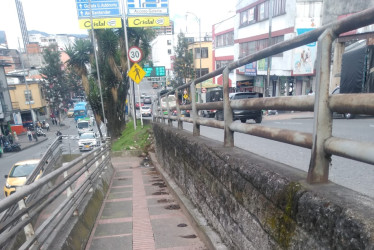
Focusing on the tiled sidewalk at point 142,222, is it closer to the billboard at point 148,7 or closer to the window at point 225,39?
the billboard at point 148,7

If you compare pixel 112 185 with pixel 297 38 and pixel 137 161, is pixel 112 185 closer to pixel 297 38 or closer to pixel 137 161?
pixel 137 161

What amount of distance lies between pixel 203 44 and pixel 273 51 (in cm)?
4515

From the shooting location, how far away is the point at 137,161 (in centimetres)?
1002

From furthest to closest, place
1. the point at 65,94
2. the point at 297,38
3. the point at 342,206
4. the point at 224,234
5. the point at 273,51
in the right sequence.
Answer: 1. the point at 65,94
2. the point at 224,234
3. the point at 273,51
4. the point at 297,38
5. the point at 342,206

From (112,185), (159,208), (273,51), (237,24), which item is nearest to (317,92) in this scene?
(273,51)

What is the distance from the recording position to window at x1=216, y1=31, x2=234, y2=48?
30531mm

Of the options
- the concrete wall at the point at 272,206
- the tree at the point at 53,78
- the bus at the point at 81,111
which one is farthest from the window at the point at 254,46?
the tree at the point at 53,78

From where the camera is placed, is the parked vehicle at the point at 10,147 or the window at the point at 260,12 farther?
the parked vehicle at the point at 10,147

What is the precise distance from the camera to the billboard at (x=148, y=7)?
1514 cm

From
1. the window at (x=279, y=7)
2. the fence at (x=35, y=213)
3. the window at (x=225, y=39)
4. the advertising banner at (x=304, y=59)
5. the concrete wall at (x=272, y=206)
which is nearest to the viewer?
the concrete wall at (x=272, y=206)

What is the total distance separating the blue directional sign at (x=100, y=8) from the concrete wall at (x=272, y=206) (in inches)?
559

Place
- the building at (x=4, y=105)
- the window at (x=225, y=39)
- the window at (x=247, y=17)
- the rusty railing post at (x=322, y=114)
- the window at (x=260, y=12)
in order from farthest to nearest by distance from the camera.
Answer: the building at (x=4, y=105), the window at (x=225, y=39), the window at (x=247, y=17), the window at (x=260, y=12), the rusty railing post at (x=322, y=114)

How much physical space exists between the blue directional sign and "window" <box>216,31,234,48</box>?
17.9 metres

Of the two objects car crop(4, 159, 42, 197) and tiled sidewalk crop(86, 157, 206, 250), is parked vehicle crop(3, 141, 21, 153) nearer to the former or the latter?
car crop(4, 159, 42, 197)
